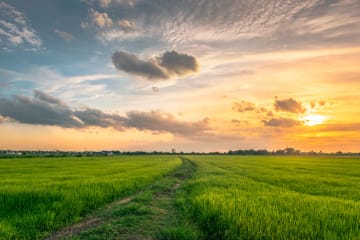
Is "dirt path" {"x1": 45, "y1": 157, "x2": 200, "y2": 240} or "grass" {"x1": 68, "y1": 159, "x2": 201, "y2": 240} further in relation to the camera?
"dirt path" {"x1": 45, "y1": 157, "x2": 200, "y2": 240}

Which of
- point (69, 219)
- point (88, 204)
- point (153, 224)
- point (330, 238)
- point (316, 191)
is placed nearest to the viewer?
point (330, 238)

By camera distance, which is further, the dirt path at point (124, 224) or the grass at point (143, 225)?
the dirt path at point (124, 224)

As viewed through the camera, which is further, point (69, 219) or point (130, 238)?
point (69, 219)

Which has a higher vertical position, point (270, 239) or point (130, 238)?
point (270, 239)

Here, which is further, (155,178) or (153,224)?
(155,178)

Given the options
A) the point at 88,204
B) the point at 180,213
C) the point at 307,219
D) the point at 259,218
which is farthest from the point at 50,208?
the point at 307,219

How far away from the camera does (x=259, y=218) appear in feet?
24.3

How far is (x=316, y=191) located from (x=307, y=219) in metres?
9.32

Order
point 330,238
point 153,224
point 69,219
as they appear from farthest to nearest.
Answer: point 69,219 < point 153,224 < point 330,238

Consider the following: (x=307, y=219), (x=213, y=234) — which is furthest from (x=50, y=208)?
(x=307, y=219)

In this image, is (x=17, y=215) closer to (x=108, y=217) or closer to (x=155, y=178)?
(x=108, y=217)

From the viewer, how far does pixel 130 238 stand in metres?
7.58

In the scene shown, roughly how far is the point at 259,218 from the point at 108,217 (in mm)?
5744

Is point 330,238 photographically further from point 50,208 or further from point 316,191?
point 316,191
